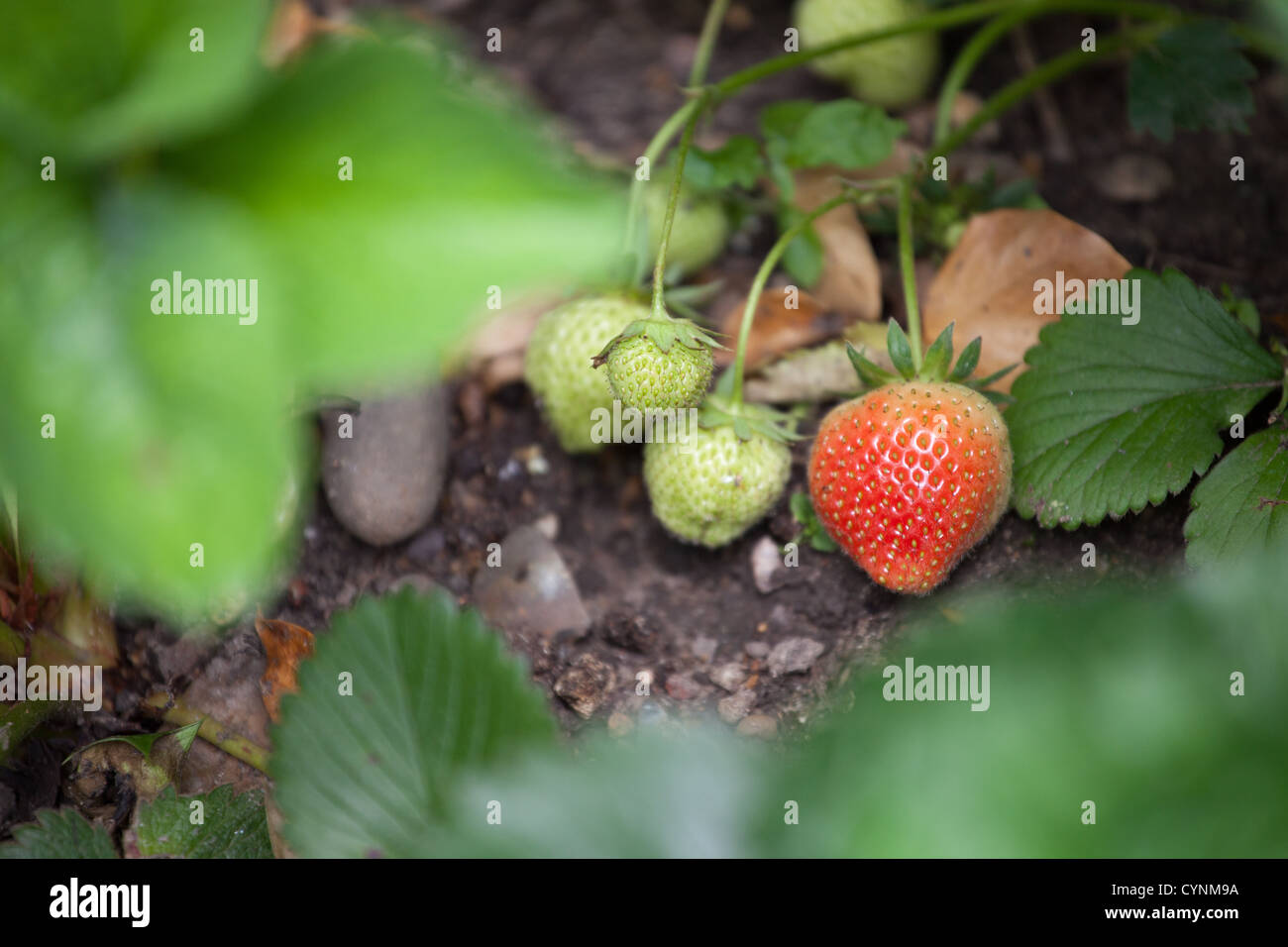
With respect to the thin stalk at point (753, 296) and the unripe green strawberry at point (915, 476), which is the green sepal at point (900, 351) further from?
the thin stalk at point (753, 296)

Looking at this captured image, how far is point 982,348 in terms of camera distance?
1.22m

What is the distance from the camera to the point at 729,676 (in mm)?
1160

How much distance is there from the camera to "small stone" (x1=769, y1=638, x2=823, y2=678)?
3.76ft

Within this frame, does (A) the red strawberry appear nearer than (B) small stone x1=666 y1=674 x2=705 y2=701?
Yes

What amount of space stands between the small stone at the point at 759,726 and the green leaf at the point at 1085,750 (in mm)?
593

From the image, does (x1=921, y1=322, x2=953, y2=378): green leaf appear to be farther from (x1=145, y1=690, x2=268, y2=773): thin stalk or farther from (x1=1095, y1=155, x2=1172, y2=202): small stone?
(x1=145, y1=690, x2=268, y2=773): thin stalk

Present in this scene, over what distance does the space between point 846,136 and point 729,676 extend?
66 cm

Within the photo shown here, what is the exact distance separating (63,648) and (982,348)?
1.08 m

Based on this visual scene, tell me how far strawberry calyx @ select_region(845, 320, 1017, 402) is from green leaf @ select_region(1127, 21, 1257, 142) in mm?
381

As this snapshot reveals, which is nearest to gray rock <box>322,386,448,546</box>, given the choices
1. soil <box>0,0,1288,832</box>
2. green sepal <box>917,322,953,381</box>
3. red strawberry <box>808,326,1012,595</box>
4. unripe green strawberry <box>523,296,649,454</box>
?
soil <box>0,0,1288,832</box>

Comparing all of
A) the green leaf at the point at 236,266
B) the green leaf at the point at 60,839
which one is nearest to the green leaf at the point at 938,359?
the green leaf at the point at 236,266

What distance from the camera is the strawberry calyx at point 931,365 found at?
1092 mm
